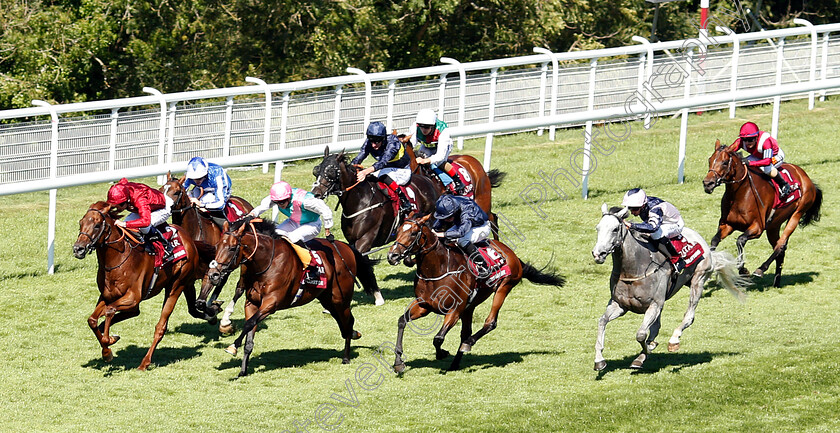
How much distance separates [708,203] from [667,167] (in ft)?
5.40

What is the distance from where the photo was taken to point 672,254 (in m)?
10.7

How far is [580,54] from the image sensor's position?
1702cm

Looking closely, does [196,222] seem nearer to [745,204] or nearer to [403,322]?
[403,322]

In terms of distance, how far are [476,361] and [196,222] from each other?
304 cm

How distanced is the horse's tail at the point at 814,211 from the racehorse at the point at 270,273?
5.59 m

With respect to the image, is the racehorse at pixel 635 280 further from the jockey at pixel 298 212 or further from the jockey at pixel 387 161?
the jockey at pixel 387 161

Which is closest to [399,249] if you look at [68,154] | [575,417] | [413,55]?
[575,417]

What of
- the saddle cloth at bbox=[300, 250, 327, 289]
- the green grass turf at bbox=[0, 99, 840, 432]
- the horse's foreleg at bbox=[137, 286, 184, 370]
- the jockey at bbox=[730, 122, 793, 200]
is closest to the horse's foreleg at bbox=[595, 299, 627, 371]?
the green grass turf at bbox=[0, 99, 840, 432]

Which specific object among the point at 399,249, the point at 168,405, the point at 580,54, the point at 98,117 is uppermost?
the point at 580,54

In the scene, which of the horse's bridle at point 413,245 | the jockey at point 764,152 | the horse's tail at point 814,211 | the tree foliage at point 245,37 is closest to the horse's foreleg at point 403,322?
the horse's bridle at point 413,245

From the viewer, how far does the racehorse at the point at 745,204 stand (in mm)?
13414

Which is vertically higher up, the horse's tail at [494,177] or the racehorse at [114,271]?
the horse's tail at [494,177]

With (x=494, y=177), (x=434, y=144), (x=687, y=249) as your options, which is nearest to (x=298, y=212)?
(x=434, y=144)

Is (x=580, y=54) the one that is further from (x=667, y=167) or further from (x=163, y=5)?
(x=163, y=5)
